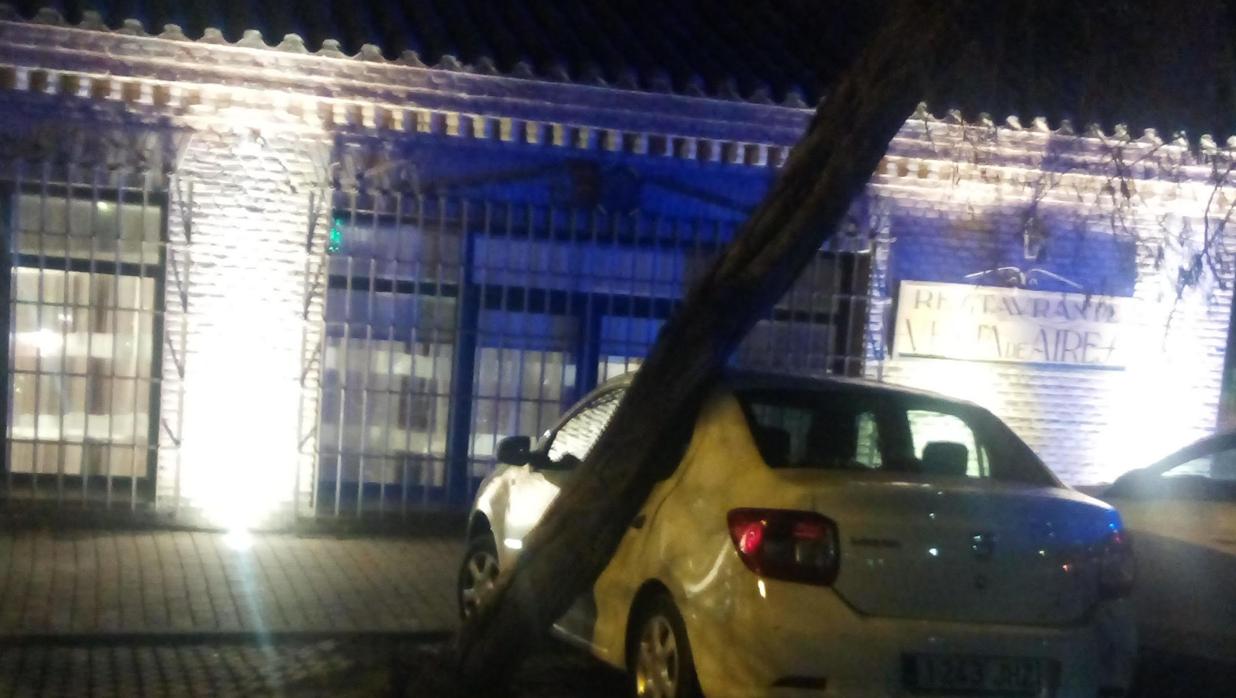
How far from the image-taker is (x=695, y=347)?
5.94 metres

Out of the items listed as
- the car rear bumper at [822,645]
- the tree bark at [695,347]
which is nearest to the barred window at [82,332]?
the tree bark at [695,347]

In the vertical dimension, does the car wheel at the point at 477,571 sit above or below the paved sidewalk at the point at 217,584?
above

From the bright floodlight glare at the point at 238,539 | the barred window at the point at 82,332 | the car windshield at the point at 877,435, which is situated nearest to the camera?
the car windshield at the point at 877,435

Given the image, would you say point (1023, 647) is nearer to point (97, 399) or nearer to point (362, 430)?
point (362, 430)

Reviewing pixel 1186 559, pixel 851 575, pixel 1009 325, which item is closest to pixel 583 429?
pixel 851 575

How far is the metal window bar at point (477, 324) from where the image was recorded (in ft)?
33.6

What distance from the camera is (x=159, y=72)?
30.6 feet

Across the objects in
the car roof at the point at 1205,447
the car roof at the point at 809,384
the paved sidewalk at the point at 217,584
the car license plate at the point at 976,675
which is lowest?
the paved sidewalk at the point at 217,584

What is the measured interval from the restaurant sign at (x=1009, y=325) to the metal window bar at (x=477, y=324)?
409 mm

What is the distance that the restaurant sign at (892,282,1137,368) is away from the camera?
440 inches

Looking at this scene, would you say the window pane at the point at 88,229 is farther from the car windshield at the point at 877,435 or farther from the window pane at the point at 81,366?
the car windshield at the point at 877,435

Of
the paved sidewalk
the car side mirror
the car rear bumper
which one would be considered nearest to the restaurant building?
the paved sidewalk

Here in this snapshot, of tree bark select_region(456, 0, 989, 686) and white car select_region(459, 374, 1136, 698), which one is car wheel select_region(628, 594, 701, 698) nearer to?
white car select_region(459, 374, 1136, 698)

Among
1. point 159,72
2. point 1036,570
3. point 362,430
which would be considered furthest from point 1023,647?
point 159,72
